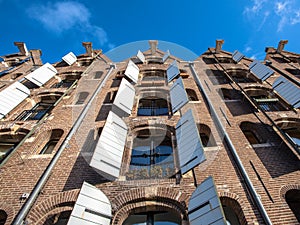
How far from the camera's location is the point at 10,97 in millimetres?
9414

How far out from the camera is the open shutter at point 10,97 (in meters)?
8.67

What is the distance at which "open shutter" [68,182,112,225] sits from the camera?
180 inches

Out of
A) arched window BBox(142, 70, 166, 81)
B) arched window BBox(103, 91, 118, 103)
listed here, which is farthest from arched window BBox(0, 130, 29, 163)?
arched window BBox(142, 70, 166, 81)

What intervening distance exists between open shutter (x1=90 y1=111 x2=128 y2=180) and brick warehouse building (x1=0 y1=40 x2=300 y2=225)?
34 mm

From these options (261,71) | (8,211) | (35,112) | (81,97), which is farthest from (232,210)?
(35,112)

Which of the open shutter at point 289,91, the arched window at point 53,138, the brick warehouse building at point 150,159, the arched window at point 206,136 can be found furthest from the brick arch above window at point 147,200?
the open shutter at point 289,91

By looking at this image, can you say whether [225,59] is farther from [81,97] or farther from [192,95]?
[81,97]

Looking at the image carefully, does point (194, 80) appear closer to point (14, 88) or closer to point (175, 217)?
point (175, 217)

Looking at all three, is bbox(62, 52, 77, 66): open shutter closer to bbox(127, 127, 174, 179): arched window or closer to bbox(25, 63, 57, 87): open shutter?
bbox(25, 63, 57, 87): open shutter

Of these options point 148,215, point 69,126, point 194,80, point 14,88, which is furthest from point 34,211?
point 194,80

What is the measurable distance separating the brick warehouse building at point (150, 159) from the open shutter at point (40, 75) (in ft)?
0.41

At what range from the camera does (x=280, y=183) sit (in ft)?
20.5

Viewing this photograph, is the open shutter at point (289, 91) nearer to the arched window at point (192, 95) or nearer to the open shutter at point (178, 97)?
the arched window at point (192, 95)

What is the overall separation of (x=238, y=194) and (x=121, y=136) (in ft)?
14.4
